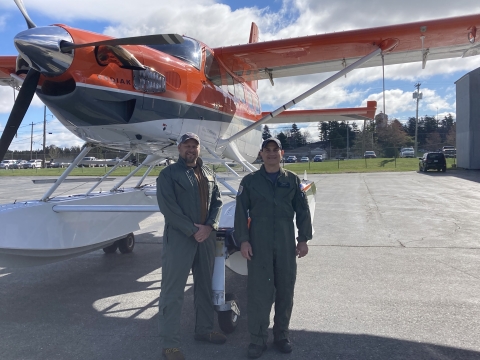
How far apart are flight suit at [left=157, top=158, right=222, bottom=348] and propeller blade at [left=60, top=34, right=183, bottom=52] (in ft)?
3.55

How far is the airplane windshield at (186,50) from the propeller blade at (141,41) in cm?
119

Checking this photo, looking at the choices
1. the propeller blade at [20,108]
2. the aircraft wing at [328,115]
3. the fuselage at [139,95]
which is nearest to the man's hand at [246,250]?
the fuselage at [139,95]

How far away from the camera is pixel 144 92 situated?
13.8ft

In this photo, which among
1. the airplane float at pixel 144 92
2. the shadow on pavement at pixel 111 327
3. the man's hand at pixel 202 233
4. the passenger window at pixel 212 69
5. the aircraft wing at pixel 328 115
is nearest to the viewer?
the shadow on pavement at pixel 111 327

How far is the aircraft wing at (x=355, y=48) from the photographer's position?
5.47 m

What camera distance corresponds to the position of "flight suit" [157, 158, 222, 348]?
3006 millimetres

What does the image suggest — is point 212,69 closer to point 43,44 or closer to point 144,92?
point 144,92

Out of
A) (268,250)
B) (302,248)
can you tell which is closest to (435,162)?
(302,248)

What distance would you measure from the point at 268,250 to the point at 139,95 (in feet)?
7.27

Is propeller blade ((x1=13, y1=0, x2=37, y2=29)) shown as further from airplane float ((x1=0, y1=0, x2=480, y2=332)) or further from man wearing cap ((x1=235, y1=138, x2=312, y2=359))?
man wearing cap ((x1=235, y1=138, x2=312, y2=359))

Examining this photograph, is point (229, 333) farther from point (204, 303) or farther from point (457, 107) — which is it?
point (457, 107)

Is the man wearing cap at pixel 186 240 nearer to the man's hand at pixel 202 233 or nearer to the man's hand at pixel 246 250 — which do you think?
the man's hand at pixel 202 233

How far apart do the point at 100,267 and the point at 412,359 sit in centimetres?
415

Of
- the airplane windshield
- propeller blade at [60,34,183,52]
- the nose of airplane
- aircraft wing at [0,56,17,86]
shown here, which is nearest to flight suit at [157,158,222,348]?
propeller blade at [60,34,183,52]
